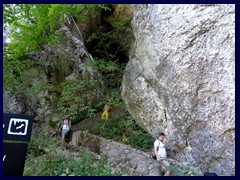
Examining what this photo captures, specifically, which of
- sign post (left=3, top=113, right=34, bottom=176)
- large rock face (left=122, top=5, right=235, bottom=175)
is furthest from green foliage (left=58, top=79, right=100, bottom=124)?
sign post (left=3, top=113, right=34, bottom=176)

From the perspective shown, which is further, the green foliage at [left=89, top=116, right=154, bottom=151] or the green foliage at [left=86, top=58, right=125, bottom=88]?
the green foliage at [left=86, top=58, right=125, bottom=88]

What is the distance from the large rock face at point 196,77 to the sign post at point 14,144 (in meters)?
3.92

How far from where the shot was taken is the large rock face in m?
5.77

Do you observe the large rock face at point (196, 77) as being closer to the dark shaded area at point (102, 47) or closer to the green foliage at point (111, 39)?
the green foliage at point (111, 39)

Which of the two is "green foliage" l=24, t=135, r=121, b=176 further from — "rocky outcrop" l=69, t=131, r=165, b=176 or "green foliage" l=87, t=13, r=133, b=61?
"green foliage" l=87, t=13, r=133, b=61

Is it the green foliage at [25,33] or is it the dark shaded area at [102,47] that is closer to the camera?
the green foliage at [25,33]

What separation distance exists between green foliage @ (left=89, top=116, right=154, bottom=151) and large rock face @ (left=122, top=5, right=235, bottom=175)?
2.33 ft

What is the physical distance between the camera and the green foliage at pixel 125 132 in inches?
282

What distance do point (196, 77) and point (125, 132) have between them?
9.70 ft

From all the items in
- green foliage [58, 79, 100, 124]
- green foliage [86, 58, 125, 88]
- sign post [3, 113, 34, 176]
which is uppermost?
green foliage [86, 58, 125, 88]

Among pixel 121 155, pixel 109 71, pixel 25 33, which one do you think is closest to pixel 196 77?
pixel 121 155

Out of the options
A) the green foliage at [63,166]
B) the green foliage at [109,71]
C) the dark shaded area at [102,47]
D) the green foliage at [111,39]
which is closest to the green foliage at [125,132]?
the green foliage at [109,71]

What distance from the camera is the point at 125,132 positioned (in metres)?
7.73

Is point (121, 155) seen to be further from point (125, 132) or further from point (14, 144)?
point (14, 144)
